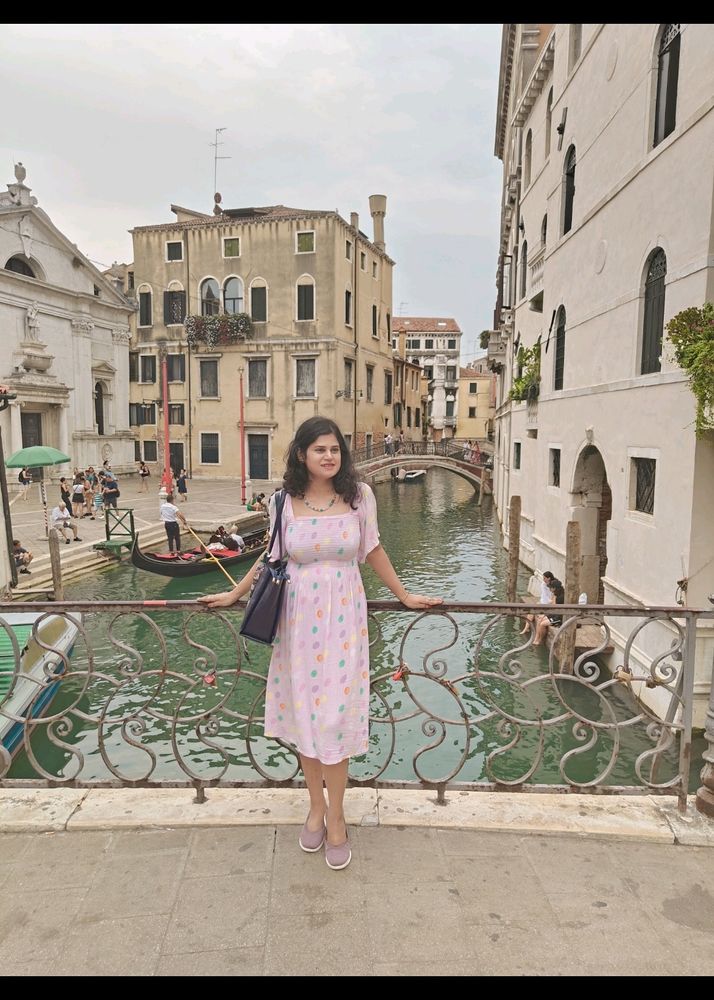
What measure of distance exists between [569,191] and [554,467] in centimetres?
498

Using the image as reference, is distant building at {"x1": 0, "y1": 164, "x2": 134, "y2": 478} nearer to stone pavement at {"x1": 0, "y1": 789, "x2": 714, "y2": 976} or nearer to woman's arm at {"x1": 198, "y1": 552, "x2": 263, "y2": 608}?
woman's arm at {"x1": 198, "y1": 552, "x2": 263, "y2": 608}

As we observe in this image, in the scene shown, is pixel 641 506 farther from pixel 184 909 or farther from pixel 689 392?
pixel 184 909

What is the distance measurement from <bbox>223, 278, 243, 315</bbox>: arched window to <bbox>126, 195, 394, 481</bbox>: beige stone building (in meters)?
0.05

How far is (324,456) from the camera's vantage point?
2381 millimetres

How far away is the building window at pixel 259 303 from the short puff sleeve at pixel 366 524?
29.2m

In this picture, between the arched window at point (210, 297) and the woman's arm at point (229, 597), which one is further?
the arched window at point (210, 297)

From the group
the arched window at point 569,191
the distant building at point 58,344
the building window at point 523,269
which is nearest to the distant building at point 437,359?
the distant building at point 58,344

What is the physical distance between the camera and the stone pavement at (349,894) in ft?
6.23

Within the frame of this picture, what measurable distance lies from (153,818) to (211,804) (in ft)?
0.78

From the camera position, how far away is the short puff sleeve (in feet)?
7.99

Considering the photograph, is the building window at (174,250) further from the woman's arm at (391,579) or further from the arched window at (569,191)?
the woman's arm at (391,579)

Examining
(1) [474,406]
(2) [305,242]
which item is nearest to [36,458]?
(2) [305,242]

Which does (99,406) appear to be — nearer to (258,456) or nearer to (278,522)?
(258,456)

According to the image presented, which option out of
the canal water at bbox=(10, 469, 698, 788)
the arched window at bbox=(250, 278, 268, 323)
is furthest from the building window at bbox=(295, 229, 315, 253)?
the canal water at bbox=(10, 469, 698, 788)
